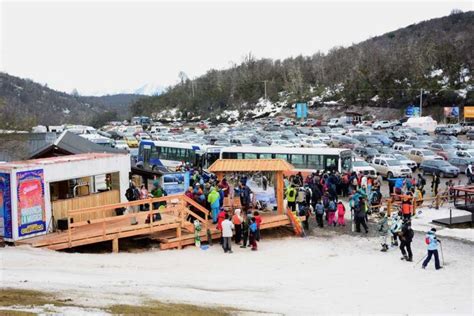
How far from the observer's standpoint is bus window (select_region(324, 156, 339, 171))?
3388cm

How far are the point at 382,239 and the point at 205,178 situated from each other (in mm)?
13038

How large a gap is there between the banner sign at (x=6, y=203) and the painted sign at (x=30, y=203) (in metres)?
0.26

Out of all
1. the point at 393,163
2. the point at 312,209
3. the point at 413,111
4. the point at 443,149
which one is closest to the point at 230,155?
the point at 393,163

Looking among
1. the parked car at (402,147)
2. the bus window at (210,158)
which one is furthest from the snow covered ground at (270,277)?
the parked car at (402,147)

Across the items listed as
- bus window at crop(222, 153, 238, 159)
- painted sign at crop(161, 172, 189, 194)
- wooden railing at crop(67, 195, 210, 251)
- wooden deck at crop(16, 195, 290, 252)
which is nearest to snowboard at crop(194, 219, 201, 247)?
wooden deck at crop(16, 195, 290, 252)

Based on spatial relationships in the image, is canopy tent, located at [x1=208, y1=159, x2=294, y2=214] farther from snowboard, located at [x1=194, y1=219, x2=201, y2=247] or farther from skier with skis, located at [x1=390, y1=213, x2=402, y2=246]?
skier with skis, located at [x1=390, y1=213, x2=402, y2=246]

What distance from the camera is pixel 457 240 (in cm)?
2031

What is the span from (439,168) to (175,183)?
17824 mm

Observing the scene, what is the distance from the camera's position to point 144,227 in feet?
61.8

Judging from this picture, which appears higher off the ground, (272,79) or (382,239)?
(272,79)

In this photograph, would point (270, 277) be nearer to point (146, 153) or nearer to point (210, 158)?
point (210, 158)

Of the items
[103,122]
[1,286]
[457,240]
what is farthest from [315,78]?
[1,286]

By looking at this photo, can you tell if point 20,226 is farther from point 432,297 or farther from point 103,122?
point 103,122

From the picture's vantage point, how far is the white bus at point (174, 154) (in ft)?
134
